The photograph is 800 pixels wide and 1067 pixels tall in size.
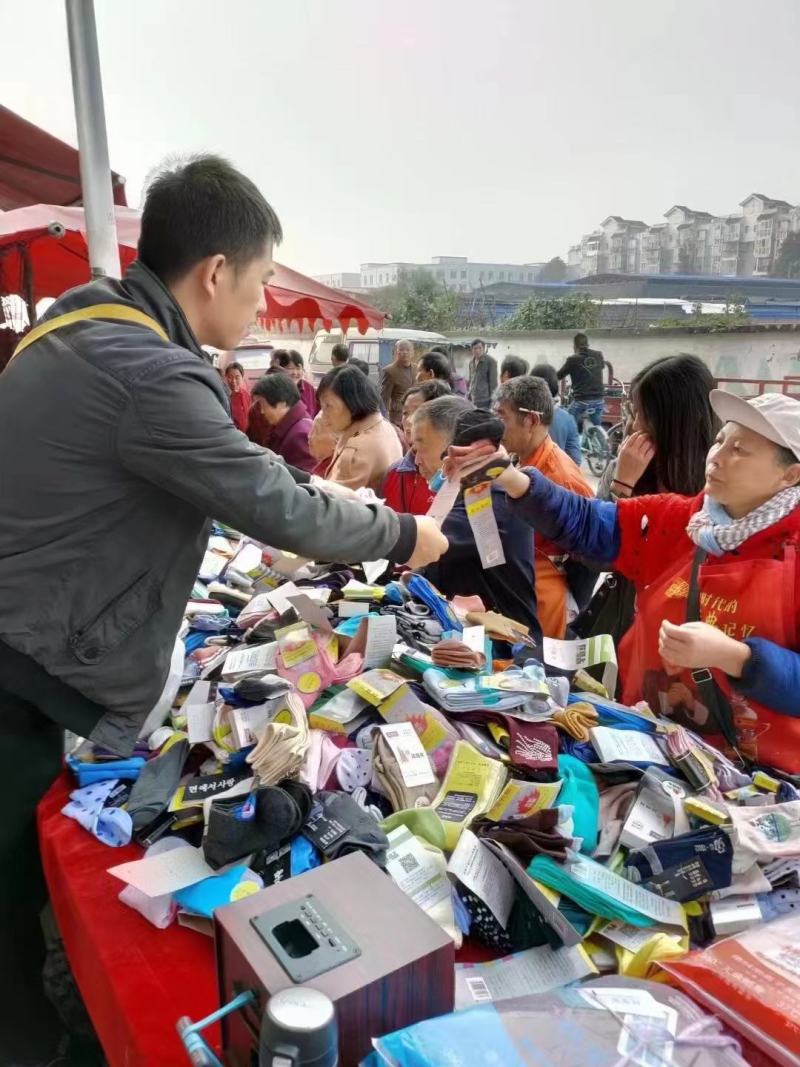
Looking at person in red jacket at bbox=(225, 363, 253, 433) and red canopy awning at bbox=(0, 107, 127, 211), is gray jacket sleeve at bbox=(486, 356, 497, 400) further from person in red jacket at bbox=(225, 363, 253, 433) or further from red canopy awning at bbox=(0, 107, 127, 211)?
red canopy awning at bbox=(0, 107, 127, 211)

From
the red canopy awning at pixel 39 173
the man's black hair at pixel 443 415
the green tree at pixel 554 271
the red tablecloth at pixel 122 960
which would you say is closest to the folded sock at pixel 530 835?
the red tablecloth at pixel 122 960

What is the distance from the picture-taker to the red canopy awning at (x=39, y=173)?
14.3 feet

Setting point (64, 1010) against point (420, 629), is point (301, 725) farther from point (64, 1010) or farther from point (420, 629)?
point (64, 1010)

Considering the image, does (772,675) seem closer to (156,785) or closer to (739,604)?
(739,604)

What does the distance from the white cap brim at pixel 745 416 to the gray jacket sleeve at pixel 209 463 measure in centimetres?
101

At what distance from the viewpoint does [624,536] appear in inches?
83.3

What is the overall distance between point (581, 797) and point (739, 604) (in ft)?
2.04

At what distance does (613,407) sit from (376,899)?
1209 cm

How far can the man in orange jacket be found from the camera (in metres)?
2.92

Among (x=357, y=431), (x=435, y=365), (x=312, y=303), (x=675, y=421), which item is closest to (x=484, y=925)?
(x=675, y=421)

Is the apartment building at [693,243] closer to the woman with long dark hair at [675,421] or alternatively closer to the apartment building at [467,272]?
the apartment building at [467,272]

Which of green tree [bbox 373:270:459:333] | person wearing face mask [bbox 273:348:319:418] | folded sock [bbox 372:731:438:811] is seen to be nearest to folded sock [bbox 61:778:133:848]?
folded sock [bbox 372:731:438:811]

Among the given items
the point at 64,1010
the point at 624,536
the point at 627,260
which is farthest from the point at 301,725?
the point at 627,260

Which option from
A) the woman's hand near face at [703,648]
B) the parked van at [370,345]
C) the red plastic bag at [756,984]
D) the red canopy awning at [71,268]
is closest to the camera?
the red plastic bag at [756,984]
